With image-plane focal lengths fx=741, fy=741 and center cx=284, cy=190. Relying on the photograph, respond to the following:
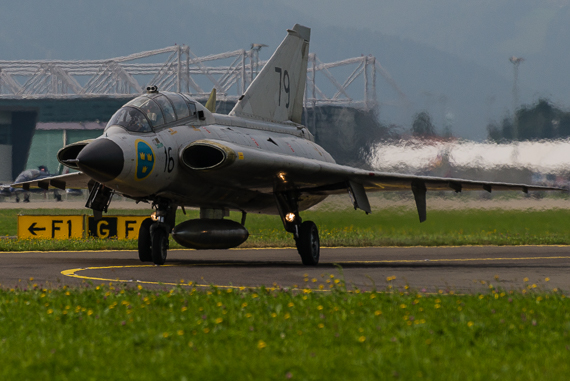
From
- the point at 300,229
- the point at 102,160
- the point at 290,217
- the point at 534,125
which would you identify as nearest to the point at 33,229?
the point at 290,217

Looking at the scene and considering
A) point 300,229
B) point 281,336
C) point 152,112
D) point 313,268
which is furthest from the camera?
point 300,229

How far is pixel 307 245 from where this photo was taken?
15391 mm

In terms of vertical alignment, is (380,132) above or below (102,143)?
above

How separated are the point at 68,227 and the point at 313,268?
38.4ft

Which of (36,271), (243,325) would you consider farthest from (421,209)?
(243,325)

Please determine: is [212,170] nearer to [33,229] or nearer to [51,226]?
[51,226]

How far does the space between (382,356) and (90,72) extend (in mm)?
151782

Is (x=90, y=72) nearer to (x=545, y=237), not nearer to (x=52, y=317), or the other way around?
(x=545, y=237)

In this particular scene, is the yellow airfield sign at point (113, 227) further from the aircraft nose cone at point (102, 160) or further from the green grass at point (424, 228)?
the aircraft nose cone at point (102, 160)

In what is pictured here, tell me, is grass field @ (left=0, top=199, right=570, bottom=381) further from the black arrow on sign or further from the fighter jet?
the black arrow on sign

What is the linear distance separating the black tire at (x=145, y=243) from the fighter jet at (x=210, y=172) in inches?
0.9

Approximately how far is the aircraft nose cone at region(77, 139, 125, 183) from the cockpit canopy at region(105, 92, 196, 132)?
3.32 feet

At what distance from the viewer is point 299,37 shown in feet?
65.8

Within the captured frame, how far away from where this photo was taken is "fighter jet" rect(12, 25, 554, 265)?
1312cm
